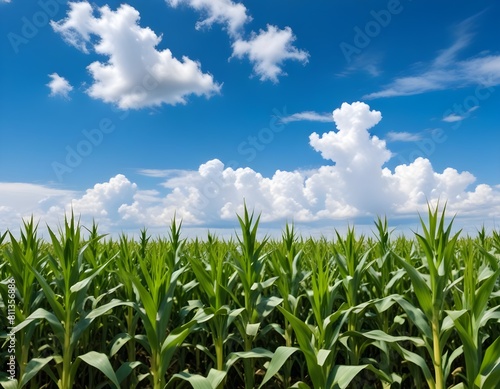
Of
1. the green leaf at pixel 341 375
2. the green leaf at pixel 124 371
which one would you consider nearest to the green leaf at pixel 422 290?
the green leaf at pixel 341 375

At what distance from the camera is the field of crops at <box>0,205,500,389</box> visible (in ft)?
10.7

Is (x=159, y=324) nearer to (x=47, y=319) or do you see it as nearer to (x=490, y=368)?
(x=47, y=319)

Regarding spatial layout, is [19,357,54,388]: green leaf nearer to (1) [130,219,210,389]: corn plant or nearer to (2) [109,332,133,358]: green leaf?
(2) [109,332,133,358]: green leaf

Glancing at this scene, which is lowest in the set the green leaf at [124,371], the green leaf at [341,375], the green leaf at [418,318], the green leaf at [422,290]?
the green leaf at [124,371]

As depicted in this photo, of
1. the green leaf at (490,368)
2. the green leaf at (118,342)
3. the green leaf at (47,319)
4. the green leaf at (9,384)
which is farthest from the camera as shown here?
the green leaf at (118,342)

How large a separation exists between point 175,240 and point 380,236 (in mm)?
2526

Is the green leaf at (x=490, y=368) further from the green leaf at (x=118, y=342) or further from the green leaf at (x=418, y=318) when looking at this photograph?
the green leaf at (x=118, y=342)

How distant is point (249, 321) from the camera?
4090 mm

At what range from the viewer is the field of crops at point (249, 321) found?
10.7ft

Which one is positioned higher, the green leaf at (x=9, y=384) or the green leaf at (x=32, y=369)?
the green leaf at (x=32, y=369)

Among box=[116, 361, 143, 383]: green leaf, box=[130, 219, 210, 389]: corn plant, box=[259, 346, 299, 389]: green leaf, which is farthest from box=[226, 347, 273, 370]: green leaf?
box=[116, 361, 143, 383]: green leaf

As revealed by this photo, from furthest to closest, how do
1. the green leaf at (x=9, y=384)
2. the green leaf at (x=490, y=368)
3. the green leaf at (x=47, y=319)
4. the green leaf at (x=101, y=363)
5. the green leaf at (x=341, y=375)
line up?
1. the green leaf at (x=9, y=384)
2. the green leaf at (x=47, y=319)
3. the green leaf at (x=101, y=363)
4. the green leaf at (x=341, y=375)
5. the green leaf at (x=490, y=368)

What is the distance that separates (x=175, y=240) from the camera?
5.65m

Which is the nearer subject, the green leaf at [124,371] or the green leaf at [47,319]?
the green leaf at [47,319]
